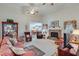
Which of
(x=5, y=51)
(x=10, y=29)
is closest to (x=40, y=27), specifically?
(x=10, y=29)

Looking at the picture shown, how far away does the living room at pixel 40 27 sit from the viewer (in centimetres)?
194

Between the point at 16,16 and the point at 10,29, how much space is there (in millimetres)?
194

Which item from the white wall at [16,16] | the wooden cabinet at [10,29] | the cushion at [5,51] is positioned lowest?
the cushion at [5,51]

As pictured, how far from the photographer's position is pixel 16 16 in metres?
1.95

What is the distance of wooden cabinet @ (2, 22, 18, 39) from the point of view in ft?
6.37

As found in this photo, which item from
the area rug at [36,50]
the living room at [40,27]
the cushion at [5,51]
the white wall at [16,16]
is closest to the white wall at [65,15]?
the living room at [40,27]

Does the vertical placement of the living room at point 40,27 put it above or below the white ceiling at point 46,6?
below

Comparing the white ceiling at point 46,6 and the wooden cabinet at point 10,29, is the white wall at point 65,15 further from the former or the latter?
the wooden cabinet at point 10,29

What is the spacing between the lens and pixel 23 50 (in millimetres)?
1951

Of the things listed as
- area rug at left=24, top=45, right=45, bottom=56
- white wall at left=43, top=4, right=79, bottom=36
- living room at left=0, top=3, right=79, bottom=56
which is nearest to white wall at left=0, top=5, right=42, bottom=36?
living room at left=0, top=3, right=79, bottom=56

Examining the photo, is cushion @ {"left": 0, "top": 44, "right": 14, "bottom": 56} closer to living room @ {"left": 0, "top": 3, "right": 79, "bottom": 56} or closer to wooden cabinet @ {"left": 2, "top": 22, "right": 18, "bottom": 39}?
living room @ {"left": 0, "top": 3, "right": 79, "bottom": 56}

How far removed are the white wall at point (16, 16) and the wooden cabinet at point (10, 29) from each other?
54 millimetres

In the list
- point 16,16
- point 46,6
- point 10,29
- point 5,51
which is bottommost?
point 5,51

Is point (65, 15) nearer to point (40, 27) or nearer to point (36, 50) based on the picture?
point (40, 27)
